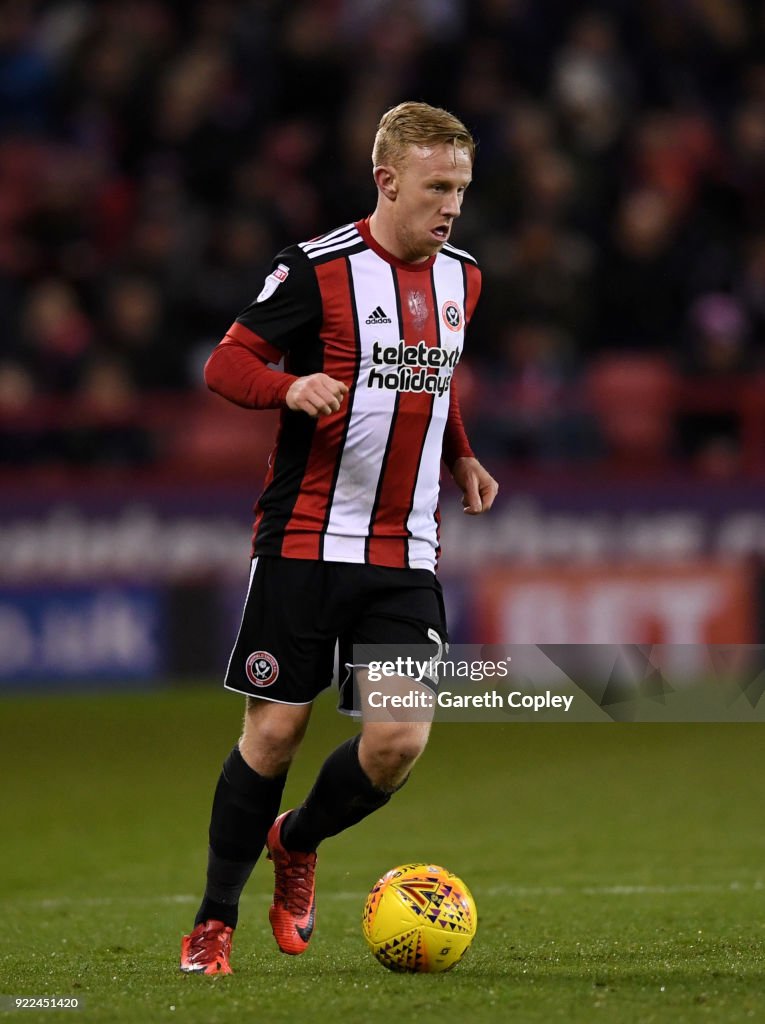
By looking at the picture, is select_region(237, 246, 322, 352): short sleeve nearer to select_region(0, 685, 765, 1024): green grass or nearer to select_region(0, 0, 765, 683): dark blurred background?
select_region(0, 685, 765, 1024): green grass

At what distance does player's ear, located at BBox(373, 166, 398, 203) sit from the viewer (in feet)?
15.4

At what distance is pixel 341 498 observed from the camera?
4.69m

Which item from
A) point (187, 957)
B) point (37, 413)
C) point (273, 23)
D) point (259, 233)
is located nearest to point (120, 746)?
point (37, 413)

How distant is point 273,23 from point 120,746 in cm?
678

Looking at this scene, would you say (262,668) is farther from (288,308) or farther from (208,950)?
(288,308)

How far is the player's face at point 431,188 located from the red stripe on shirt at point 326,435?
22 cm

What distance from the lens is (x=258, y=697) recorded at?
4.62 m

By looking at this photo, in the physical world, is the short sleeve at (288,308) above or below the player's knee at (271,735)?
above

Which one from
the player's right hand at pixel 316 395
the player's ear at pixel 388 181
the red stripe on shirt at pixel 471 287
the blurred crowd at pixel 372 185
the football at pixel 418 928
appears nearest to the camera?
the player's right hand at pixel 316 395

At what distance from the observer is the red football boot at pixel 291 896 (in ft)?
15.6

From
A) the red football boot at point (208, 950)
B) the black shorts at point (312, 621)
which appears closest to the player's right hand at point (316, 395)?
the black shorts at point (312, 621)

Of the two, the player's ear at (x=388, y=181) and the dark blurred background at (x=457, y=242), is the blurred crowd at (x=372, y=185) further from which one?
the player's ear at (x=388, y=181)

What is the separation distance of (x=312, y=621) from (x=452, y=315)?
92cm

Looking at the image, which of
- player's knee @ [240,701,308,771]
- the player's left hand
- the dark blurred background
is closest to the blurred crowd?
the dark blurred background
